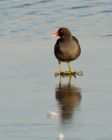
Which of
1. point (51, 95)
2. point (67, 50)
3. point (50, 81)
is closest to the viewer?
point (51, 95)

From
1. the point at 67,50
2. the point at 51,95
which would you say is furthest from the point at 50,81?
the point at 67,50

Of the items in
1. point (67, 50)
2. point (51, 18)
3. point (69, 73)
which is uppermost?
point (67, 50)

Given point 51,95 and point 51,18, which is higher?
point 51,95

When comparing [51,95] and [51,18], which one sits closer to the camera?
[51,95]

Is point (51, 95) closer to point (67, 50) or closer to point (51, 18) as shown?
point (67, 50)

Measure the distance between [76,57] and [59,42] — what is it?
504 mm

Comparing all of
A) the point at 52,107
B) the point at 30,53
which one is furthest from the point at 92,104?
the point at 30,53

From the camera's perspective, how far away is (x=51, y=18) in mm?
20750

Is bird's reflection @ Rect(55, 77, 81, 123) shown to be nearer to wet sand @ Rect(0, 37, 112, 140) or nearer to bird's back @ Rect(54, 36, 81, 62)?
wet sand @ Rect(0, 37, 112, 140)

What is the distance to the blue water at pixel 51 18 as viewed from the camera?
59.1 ft

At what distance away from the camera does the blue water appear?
18016 mm

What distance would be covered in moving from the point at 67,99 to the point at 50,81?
54.6 inches

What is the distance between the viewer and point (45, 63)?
1409 cm

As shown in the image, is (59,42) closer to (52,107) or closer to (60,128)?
(52,107)
